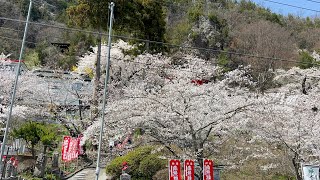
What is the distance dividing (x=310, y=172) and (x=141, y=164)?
665 cm

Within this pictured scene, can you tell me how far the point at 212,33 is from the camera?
116 ft

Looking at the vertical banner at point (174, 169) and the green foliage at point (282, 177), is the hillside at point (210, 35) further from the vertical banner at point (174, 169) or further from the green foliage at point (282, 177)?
the vertical banner at point (174, 169)

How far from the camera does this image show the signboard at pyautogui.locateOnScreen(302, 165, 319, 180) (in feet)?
35.4

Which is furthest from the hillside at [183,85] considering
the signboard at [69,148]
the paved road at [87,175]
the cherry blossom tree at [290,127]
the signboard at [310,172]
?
the paved road at [87,175]

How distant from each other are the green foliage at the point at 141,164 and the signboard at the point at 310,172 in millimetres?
5722

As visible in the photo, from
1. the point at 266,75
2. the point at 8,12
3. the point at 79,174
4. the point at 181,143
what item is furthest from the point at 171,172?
the point at 8,12

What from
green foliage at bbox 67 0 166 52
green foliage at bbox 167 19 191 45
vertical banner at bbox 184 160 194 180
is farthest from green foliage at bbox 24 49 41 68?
vertical banner at bbox 184 160 194 180

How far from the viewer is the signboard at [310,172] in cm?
1080

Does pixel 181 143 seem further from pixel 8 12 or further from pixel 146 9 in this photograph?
pixel 8 12

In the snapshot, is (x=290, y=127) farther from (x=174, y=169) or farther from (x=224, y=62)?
(x=224, y=62)

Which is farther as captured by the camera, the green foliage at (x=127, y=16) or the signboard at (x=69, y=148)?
the green foliage at (x=127, y=16)

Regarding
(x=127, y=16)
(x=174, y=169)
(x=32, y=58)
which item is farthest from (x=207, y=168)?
(x=32, y=58)

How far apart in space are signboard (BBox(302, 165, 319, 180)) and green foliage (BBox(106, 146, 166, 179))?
5722 mm

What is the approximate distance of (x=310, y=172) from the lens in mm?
10867
